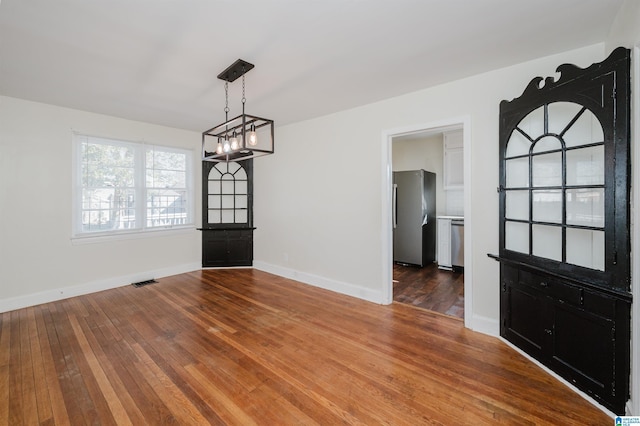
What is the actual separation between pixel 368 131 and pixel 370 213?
1.14 m

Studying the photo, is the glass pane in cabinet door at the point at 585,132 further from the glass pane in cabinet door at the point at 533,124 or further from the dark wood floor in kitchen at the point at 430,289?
the dark wood floor in kitchen at the point at 430,289

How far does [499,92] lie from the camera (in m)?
2.76

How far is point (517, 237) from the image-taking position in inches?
101

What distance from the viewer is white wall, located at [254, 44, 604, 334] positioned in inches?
111

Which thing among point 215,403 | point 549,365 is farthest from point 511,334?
point 215,403

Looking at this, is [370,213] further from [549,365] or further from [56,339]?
[56,339]

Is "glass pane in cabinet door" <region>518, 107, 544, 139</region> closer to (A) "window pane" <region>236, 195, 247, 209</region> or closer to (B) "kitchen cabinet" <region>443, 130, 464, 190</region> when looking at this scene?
(B) "kitchen cabinet" <region>443, 130, 464, 190</region>

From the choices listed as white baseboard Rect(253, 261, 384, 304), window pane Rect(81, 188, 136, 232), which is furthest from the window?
white baseboard Rect(253, 261, 384, 304)

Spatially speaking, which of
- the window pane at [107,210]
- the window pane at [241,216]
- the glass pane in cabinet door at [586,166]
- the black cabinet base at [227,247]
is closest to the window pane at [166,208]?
the window pane at [107,210]

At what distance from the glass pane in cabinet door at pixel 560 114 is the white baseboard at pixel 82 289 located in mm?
5698

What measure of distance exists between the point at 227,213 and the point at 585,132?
5366 millimetres

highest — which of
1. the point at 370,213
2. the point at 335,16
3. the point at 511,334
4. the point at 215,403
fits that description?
the point at 335,16

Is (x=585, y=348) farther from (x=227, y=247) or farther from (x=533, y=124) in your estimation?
(x=227, y=247)

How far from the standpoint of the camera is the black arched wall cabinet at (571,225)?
175 cm
